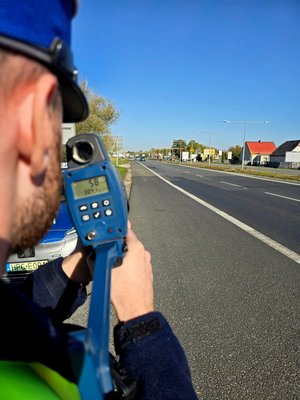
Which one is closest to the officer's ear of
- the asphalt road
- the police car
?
the asphalt road

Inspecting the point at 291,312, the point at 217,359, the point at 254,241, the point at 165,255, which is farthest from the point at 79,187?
the point at 254,241

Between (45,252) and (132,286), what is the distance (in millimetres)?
3017

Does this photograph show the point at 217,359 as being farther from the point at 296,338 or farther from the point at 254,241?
the point at 254,241

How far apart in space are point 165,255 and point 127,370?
15.5ft

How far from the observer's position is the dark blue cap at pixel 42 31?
1.88ft

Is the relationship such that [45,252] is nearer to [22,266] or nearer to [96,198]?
[22,266]

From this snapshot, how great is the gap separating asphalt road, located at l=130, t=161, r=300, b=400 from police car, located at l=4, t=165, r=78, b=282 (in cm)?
122

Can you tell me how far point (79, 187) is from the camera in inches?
41.1

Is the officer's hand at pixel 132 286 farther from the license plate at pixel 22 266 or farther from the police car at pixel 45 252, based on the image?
the license plate at pixel 22 266

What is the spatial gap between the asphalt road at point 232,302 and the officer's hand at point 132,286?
5.67 ft

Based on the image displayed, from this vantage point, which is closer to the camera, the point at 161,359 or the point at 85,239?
the point at 161,359

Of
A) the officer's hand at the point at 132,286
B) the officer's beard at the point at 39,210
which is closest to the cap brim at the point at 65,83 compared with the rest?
the officer's beard at the point at 39,210

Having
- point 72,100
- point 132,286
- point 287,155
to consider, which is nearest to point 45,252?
point 132,286

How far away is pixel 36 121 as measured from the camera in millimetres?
634
